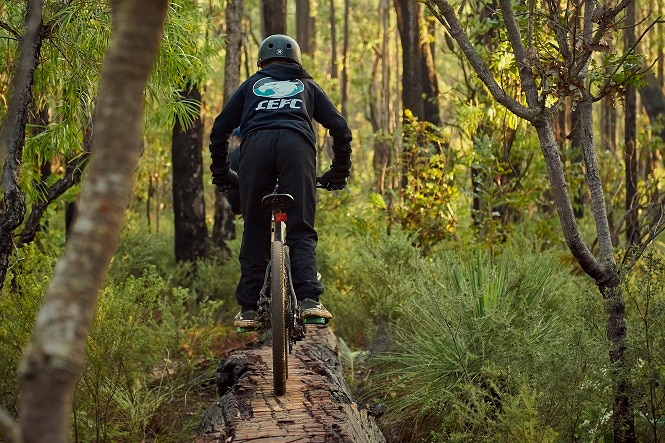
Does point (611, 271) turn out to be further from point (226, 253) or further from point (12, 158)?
point (226, 253)

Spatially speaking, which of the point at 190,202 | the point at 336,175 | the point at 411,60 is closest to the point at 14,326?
the point at 336,175

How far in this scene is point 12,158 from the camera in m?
5.51

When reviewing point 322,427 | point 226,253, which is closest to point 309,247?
point 322,427

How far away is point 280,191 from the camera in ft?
19.7

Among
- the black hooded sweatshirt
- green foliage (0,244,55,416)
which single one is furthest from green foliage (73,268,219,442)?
the black hooded sweatshirt

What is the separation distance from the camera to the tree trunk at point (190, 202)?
45.5 ft

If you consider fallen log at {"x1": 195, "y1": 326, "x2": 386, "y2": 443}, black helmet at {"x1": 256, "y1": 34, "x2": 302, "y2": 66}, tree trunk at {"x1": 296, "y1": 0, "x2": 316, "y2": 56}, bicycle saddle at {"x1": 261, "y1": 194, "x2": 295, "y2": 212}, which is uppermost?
tree trunk at {"x1": 296, "y1": 0, "x2": 316, "y2": 56}

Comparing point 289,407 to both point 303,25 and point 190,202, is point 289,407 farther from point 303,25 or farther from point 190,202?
point 303,25

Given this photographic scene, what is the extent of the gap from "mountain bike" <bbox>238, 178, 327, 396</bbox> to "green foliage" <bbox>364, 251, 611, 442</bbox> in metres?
0.86

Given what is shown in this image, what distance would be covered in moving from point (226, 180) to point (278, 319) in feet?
4.96

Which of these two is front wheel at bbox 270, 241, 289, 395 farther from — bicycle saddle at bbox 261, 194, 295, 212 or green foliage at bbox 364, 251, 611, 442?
green foliage at bbox 364, 251, 611, 442

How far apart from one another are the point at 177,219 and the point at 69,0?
809 centimetres

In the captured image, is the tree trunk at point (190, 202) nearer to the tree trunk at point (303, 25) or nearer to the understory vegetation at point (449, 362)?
the understory vegetation at point (449, 362)

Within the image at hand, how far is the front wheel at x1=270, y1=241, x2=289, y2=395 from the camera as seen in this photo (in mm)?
5293
